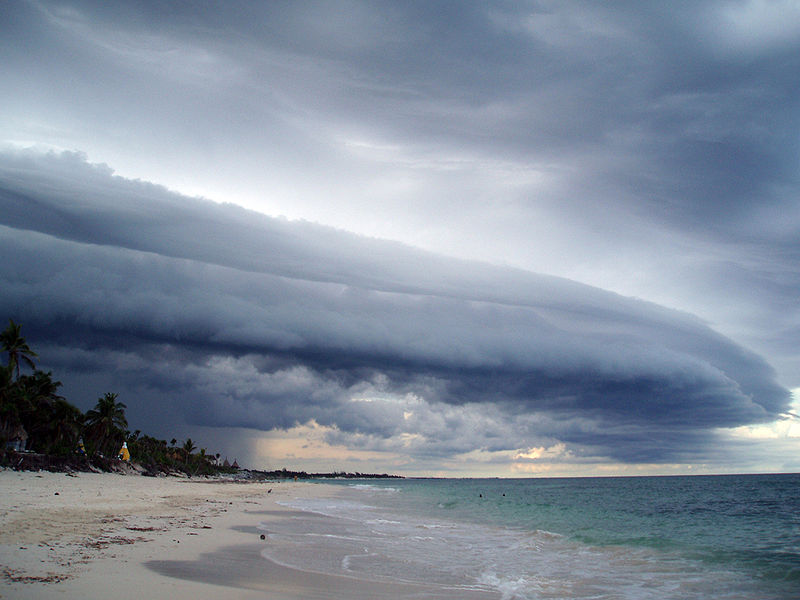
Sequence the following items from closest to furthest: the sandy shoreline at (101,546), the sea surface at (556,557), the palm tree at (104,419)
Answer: the sandy shoreline at (101,546) < the sea surface at (556,557) < the palm tree at (104,419)

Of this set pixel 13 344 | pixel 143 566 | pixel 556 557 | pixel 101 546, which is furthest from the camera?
pixel 13 344

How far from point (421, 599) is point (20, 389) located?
59221mm

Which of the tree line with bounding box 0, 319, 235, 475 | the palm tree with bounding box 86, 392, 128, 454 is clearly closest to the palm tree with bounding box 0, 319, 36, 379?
the tree line with bounding box 0, 319, 235, 475

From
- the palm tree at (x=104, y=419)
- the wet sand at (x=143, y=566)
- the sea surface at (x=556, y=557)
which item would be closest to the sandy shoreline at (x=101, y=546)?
the wet sand at (x=143, y=566)

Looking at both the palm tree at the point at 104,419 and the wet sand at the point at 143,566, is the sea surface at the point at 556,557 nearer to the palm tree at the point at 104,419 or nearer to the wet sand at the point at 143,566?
the wet sand at the point at 143,566

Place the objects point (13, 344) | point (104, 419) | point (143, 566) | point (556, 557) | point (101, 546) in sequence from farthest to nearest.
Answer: point (104, 419) → point (13, 344) → point (556, 557) → point (101, 546) → point (143, 566)

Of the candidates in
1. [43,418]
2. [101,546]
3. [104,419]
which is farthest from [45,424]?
[101,546]

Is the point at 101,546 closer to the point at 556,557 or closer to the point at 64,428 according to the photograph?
the point at 556,557

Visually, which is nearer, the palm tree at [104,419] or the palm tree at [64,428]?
the palm tree at [64,428]

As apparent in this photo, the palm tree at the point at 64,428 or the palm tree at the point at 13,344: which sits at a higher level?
the palm tree at the point at 13,344

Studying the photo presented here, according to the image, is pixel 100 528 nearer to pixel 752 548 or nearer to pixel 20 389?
pixel 752 548

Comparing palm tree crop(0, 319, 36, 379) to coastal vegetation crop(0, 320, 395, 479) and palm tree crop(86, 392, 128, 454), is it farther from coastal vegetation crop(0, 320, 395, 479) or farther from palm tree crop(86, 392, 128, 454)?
palm tree crop(86, 392, 128, 454)

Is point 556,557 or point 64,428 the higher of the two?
point 556,557

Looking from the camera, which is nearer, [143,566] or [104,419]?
[143,566]
